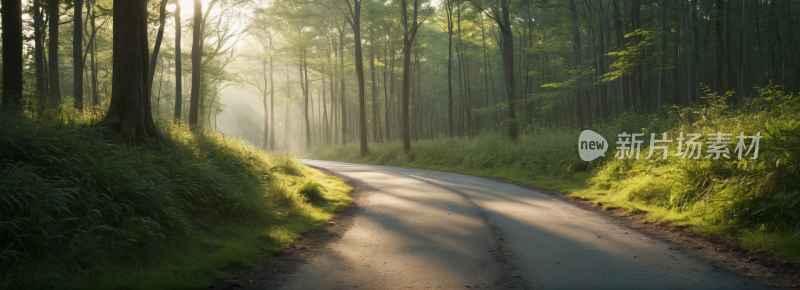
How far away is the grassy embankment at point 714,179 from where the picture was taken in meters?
5.52

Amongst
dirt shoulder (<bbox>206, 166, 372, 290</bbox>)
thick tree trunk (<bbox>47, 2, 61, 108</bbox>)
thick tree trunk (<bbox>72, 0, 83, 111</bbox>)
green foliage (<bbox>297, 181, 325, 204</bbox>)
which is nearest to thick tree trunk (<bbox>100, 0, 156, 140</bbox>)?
green foliage (<bbox>297, 181, 325, 204</bbox>)

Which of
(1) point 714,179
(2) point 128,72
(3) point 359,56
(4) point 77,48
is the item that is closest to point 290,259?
(2) point 128,72

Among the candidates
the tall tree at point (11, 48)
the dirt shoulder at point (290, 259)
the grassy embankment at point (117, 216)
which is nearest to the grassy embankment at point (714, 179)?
the dirt shoulder at point (290, 259)

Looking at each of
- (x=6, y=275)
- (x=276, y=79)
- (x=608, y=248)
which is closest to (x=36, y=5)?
(x=6, y=275)

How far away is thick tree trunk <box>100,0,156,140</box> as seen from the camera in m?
7.91

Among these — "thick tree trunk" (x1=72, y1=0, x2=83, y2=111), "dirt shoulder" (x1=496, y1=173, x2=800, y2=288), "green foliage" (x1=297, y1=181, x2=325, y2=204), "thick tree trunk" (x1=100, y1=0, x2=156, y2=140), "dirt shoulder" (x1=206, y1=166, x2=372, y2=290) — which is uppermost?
"thick tree trunk" (x1=72, y1=0, x2=83, y2=111)

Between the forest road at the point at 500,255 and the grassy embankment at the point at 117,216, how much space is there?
123 centimetres

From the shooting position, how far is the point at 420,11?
26344mm

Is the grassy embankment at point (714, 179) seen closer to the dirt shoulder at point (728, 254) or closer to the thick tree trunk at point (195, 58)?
the dirt shoulder at point (728, 254)

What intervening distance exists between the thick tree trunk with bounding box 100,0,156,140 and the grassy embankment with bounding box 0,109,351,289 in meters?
0.41

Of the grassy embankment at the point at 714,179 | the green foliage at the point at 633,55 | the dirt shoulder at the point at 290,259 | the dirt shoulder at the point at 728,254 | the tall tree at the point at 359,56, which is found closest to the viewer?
the dirt shoulder at the point at 728,254

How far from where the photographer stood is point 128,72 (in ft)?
26.3

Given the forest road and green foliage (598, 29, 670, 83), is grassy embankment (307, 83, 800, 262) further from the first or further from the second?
green foliage (598, 29, 670, 83)

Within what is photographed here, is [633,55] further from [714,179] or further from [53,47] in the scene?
[53,47]
